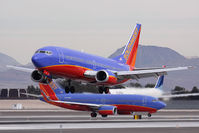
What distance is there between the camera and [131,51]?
352ft

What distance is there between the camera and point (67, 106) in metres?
120

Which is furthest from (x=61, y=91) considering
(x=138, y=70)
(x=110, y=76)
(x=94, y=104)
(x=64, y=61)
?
(x=64, y=61)

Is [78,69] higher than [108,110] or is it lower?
higher

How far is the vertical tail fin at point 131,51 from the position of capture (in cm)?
10229

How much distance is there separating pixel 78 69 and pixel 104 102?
146 ft

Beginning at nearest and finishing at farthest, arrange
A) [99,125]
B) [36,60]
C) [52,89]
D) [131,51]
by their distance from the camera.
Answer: [36,60] → [99,125] → [131,51] → [52,89]

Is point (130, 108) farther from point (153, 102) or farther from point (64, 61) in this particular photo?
point (64, 61)

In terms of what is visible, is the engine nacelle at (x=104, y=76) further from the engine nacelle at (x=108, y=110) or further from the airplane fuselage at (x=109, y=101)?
the engine nacelle at (x=108, y=110)

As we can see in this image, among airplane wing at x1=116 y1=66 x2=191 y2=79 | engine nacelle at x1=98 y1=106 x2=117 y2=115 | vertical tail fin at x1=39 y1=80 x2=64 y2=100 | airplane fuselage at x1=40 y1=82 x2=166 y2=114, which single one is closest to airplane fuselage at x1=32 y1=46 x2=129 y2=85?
airplane wing at x1=116 y1=66 x2=191 y2=79

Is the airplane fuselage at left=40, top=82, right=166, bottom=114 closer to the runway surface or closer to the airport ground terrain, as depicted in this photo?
the airport ground terrain

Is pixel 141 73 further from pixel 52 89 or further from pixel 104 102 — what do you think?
pixel 52 89

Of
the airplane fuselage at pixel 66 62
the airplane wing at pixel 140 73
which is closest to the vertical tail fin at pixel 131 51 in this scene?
the airplane wing at pixel 140 73

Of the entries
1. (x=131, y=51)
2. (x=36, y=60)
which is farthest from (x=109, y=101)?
(x=36, y=60)

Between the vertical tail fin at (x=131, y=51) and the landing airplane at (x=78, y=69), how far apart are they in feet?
35.1
